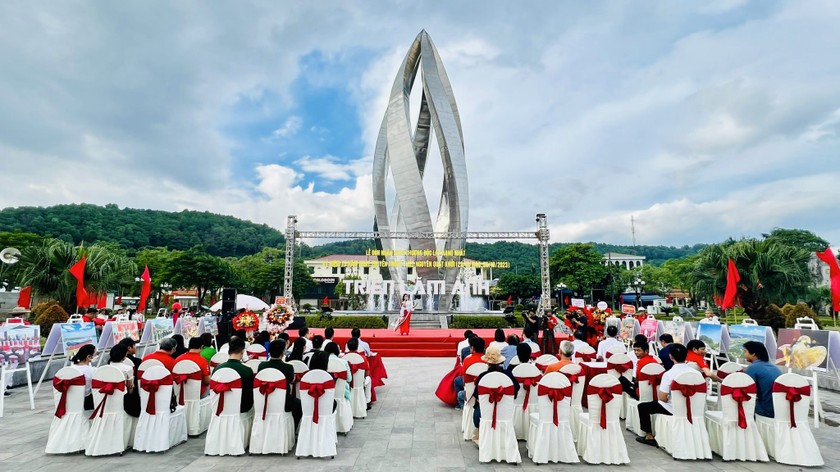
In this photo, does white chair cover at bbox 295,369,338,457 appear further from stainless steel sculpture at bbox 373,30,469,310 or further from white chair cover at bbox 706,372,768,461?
stainless steel sculpture at bbox 373,30,469,310

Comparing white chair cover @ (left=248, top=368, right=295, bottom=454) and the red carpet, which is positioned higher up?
white chair cover @ (left=248, top=368, right=295, bottom=454)

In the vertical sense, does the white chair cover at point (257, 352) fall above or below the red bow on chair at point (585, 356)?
above

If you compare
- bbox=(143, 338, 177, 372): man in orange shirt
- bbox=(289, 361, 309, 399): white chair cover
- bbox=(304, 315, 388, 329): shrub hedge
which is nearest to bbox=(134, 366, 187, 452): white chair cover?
bbox=(143, 338, 177, 372): man in orange shirt

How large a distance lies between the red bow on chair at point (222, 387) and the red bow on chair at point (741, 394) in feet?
15.0

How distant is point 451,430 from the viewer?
5.06 meters

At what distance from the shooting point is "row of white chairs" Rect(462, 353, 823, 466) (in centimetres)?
388

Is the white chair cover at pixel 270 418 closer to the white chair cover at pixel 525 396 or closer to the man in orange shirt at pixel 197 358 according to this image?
the man in orange shirt at pixel 197 358

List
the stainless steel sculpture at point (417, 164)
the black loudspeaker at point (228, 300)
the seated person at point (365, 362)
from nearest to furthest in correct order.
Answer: the seated person at point (365, 362) < the black loudspeaker at point (228, 300) < the stainless steel sculpture at point (417, 164)

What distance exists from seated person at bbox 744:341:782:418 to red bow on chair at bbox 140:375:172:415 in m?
5.61

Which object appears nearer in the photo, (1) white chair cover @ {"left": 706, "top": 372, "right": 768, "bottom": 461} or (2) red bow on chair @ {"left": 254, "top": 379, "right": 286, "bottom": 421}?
(1) white chair cover @ {"left": 706, "top": 372, "right": 768, "bottom": 461}

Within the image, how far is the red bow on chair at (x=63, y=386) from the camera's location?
4.06m

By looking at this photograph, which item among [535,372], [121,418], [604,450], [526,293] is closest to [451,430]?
[535,372]

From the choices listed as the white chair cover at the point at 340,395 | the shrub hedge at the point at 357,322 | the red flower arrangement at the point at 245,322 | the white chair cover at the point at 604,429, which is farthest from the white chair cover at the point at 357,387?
the shrub hedge at the point at 357,322

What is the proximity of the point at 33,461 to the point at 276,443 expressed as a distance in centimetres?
221
